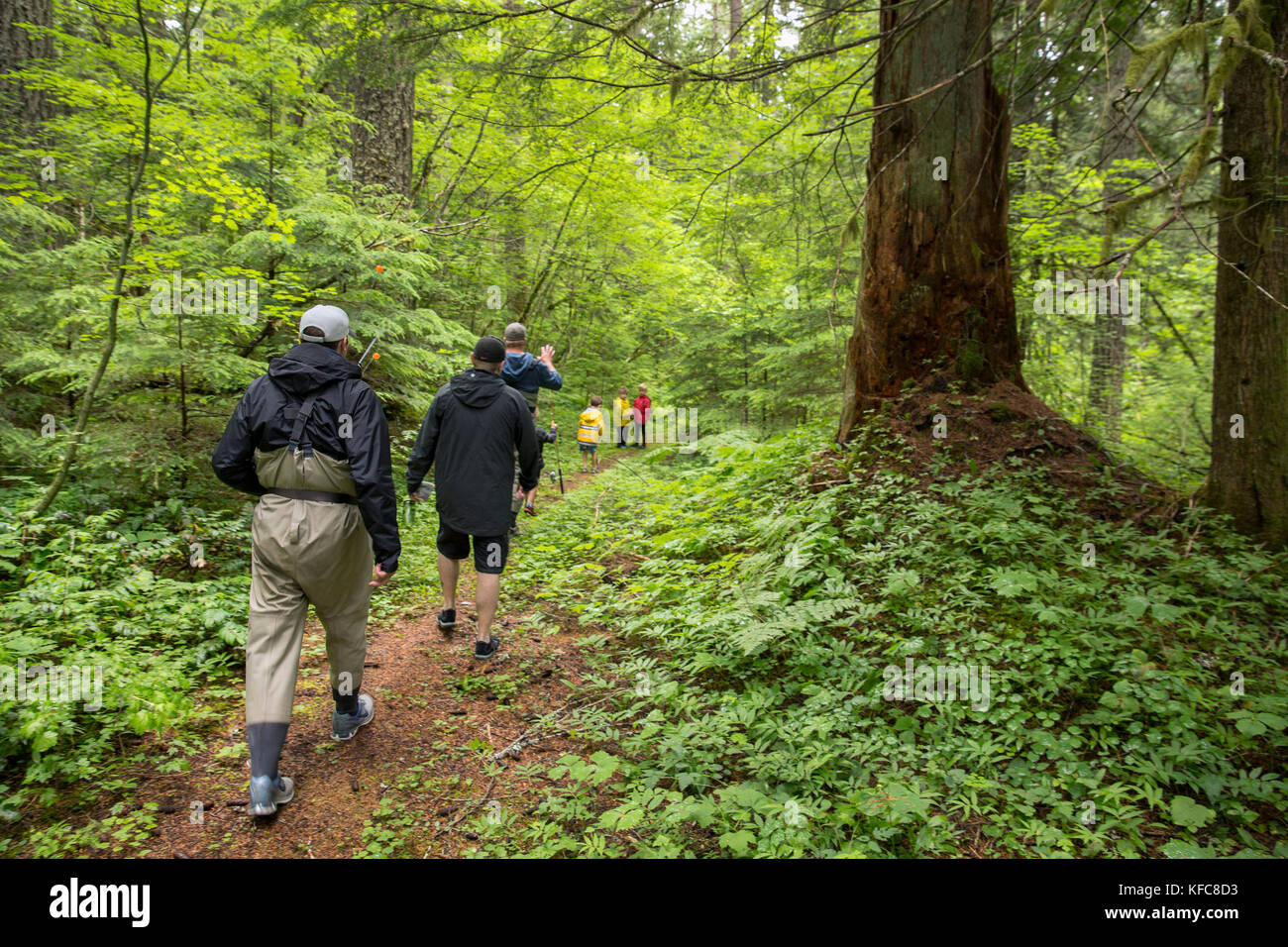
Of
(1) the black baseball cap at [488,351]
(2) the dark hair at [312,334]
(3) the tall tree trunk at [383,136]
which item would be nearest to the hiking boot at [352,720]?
(2) the dark hair at [312,334]

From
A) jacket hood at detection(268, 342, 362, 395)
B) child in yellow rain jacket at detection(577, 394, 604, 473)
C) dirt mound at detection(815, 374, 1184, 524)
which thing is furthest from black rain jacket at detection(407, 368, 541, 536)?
child in yellow rain jacket at detection(577, 394, 604, 473)

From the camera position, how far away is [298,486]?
3.24m

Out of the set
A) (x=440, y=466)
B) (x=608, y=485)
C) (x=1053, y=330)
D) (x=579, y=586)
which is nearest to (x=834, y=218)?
(x=1053, y=330)

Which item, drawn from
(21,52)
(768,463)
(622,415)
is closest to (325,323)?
(768,463)

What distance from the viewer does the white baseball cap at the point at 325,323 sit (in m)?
3.32

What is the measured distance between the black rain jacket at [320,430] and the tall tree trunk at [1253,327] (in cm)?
585

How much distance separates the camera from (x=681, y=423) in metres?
15.1

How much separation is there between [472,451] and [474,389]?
47 centimetres

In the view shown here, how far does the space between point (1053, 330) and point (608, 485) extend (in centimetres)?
714

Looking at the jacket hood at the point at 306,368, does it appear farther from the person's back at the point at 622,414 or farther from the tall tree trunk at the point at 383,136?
the person's back at the point at 622,414

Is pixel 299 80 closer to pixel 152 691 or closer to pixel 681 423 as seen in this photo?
pixel 152 691

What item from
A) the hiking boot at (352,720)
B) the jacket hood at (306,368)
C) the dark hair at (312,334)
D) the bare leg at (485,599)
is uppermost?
the dark hair at (312,334)

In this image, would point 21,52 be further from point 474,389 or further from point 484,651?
point 484,651

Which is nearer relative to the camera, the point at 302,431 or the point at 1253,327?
the point at 302,431
